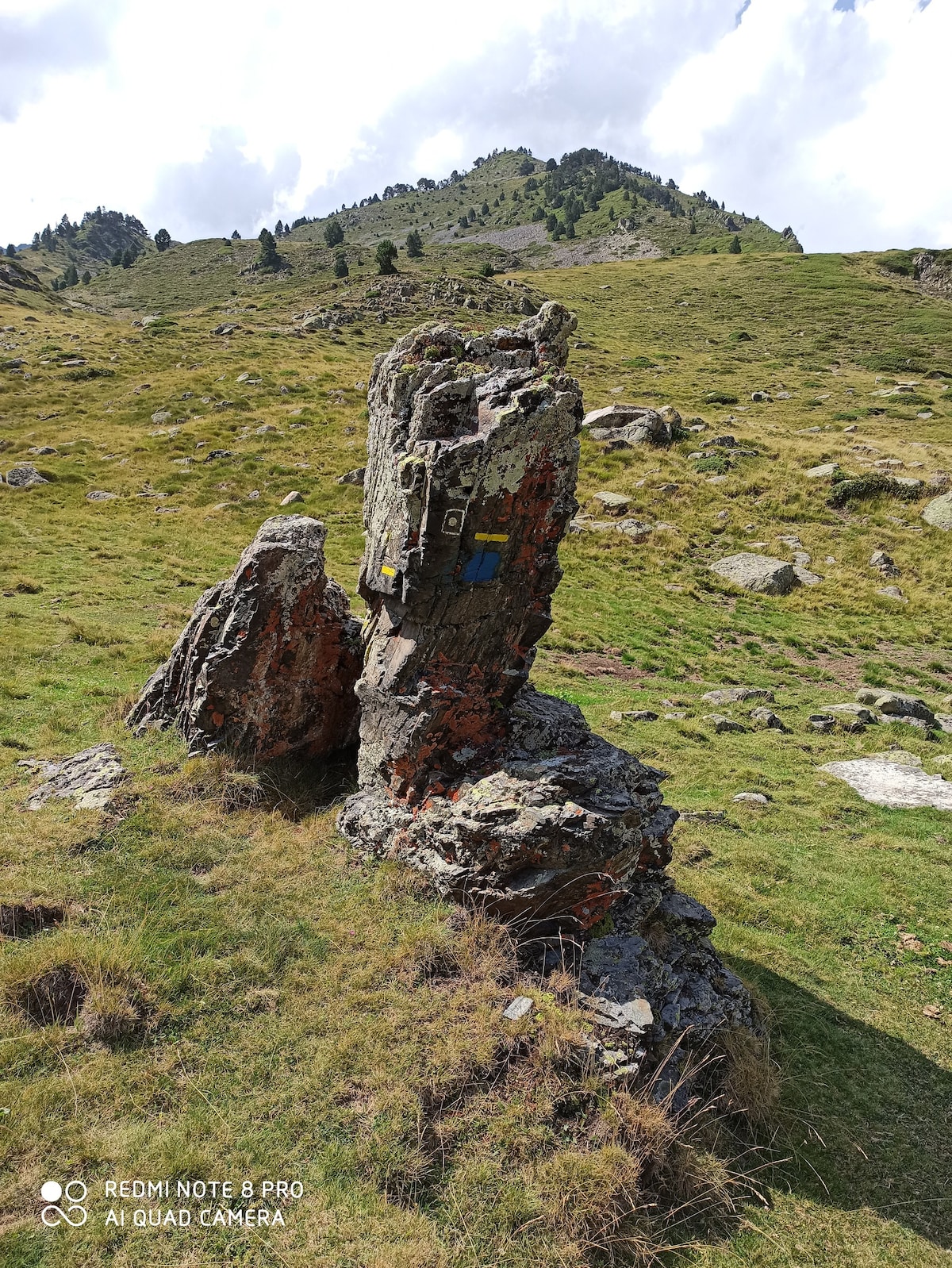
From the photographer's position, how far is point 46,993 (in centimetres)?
577

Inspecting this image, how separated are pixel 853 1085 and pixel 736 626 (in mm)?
18425

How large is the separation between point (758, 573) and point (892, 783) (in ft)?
50.4

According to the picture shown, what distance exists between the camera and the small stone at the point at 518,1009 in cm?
617

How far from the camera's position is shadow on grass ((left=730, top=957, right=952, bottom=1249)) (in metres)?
5.86

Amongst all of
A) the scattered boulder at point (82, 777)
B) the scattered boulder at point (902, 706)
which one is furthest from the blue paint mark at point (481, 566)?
the scattered boulder at point (902, 706)

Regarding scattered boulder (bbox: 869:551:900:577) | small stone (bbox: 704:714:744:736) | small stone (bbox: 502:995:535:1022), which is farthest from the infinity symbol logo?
scattered boulder (bbox: 869:551:900:577)

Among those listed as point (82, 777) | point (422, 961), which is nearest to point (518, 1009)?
point (422, 961)

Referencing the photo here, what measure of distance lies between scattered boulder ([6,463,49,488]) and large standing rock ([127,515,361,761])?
27550 millimetres

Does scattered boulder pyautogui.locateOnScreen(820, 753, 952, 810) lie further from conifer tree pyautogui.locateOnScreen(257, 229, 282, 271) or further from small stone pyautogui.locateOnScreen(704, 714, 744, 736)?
conifer tree pyautogui.locateOnScreen(257, 229, 282, 271)

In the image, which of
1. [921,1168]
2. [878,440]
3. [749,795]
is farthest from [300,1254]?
[878,440]

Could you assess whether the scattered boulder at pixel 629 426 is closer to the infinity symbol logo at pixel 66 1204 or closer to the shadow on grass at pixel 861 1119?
the shadow on grass at pixel 861 1119

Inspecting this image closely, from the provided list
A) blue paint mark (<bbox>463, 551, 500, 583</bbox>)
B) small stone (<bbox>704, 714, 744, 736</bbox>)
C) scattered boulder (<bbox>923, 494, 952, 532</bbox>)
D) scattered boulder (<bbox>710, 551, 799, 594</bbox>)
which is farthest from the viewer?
scattered boulder (<bbox>923, 494, 952, 532</bbox>)

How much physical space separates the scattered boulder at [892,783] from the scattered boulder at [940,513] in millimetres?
22359

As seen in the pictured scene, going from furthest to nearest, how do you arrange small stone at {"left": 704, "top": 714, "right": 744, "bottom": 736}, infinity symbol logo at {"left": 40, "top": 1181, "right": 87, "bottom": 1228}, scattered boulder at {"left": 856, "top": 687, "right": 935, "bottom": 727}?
1. scattered boulder at {"left": 856, "top": 687, "right": 935, "bottom": 727}
2. small stone at {"left": 704, "top": 714, "right": 744, "bottom": 736}
3. infinity symbol logo at {"left": 40, "top": 1181, "right": 87, "bottom": 1228}
